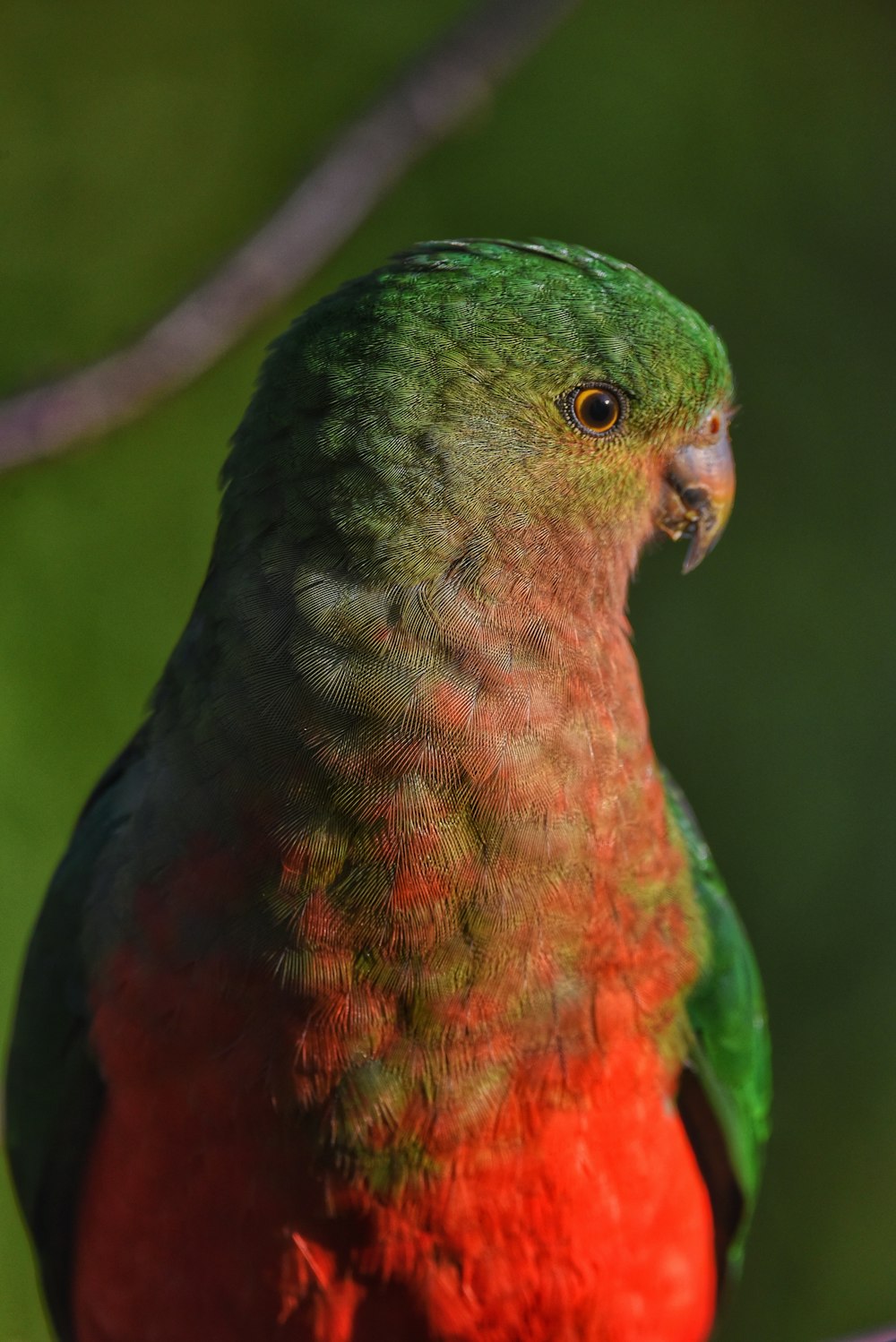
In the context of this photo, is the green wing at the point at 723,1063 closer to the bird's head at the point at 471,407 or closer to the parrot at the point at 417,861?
the parrot at the point at 417,861

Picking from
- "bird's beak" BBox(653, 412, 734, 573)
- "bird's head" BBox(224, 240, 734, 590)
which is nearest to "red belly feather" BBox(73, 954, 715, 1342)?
"bird's head" BBox(224, 240, 734, 590)

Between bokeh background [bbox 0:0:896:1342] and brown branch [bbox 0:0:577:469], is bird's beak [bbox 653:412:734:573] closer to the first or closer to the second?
brown branch [bbox 0:0:577:469]

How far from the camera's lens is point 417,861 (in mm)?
1971

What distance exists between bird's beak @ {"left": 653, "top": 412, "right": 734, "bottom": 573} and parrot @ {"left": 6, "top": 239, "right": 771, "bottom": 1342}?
0.01 m

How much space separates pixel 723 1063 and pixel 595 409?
1.19m

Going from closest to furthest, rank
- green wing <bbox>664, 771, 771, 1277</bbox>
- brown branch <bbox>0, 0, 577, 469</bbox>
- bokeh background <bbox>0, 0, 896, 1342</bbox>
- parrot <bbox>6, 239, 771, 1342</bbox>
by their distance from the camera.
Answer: brown branch <bbox>0, 0, 577, 469</bbox> → parrot <bbox>6, 239, 771, 1342</bbox> → green wing <bbox>664, 771, 771, 1277</bbox> → bokeh background <bbox>0, 0, 896, 1342</bbox>

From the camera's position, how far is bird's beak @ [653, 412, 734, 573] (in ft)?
7.70

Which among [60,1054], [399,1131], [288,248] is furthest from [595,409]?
[60,1054]

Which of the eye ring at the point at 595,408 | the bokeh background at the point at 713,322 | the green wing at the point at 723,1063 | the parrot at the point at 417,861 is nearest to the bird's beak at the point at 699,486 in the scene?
the parrot at the point at 417,861

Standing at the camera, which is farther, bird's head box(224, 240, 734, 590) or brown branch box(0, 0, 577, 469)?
bird's head box(224, 240, 734, 590)

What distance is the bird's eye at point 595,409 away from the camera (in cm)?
216

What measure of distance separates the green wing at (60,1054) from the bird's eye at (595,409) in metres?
0.91

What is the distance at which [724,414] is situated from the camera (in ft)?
8.04

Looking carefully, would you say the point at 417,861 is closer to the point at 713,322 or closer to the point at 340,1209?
the point at 340,1209
